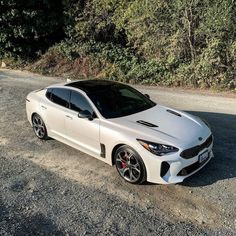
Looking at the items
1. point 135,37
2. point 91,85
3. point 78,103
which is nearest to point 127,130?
point 78,103

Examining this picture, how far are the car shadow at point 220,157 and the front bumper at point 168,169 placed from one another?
38cm

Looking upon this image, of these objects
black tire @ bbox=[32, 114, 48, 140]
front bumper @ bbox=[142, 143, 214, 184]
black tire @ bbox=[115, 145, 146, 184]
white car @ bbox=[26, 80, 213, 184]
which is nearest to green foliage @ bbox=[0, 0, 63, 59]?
black tire @ bbox=[32, 114, 48, 140]

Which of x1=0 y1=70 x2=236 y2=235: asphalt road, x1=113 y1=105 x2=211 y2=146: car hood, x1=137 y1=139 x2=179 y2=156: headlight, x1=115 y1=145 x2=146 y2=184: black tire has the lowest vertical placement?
x1=0 y1=70 x2=236 y2=235: asphalt road

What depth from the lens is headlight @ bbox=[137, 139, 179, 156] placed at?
6090 mm

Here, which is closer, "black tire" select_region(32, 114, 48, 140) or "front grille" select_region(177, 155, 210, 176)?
"front grille" select_region(177, 155, 210, 176)

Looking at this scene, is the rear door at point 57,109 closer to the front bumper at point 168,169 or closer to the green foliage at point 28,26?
the front bumper at point 168,169

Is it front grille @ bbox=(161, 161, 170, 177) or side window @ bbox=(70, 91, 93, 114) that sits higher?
side window @ bbox=(70, 91, 93, 114)

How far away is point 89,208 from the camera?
19.3 ft

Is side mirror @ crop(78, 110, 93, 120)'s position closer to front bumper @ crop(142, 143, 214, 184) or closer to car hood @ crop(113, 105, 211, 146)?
A: car hood @ crop(113, 105, 211, 146)

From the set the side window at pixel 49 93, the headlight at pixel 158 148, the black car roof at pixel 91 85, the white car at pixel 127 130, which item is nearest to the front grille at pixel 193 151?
the white car at pixel 127 130

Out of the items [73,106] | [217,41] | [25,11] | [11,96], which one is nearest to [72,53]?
[25,11]

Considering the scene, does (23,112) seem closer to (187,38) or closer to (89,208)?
(89,208)

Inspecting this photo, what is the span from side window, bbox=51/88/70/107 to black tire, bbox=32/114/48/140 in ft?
2.26

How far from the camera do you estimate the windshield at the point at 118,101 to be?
714cm
